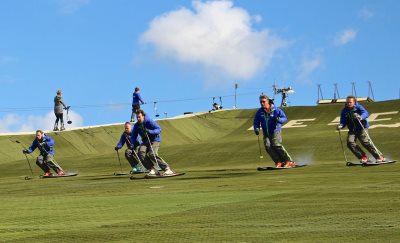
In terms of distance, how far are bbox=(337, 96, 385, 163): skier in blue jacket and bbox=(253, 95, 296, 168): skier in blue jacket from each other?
2.00 m

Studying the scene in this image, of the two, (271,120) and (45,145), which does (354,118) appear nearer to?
(271,120)

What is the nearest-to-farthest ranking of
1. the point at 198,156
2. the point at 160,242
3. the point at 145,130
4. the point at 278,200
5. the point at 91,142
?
the point at 160,242 < the point at 278,200 < the point at 145,130 < the point at 198,156 < the point at 91,142

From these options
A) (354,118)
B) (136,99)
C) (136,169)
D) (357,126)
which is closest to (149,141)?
(136,169)

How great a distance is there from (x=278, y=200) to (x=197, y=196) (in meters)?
2.34

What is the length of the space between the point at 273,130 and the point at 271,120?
1.13ft

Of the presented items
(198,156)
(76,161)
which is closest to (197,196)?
(198,156)

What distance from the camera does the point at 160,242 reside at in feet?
27.4

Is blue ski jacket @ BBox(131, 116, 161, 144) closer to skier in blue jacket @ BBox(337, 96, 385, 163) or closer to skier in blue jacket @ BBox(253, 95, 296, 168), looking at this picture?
skier in blue jacket @ BBox(253, 95, 296, 168)

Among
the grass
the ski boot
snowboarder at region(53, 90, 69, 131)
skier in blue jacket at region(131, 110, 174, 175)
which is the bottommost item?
the grass

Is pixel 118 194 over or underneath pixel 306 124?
underneath

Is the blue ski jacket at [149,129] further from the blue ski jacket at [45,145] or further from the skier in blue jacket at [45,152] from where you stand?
the blue ski jacket at [45,145]

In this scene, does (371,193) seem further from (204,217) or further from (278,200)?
(204,217)

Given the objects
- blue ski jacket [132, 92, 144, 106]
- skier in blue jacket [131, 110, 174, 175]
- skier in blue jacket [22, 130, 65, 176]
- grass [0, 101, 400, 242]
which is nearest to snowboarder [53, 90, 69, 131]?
blue ski jacket [132, 92, 144, 106]

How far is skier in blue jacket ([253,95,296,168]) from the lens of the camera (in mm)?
26266
